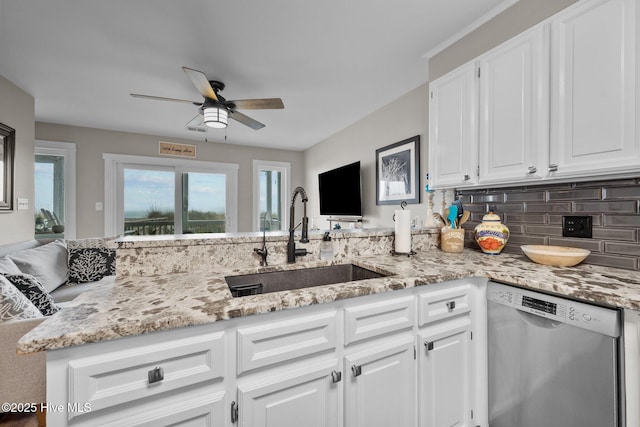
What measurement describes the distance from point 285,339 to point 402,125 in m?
2.66

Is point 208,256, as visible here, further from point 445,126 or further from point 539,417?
point 445,126

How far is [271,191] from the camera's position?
553 cm

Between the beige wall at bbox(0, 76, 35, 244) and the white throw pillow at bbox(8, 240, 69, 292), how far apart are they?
15.7 inches

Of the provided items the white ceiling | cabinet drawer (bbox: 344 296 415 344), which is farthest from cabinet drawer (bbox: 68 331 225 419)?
the white ceiling

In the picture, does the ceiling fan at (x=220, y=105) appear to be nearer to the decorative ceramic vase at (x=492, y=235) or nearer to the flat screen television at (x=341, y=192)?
the flat screen television at (x=341, y=192)

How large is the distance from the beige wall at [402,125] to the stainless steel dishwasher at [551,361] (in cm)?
118

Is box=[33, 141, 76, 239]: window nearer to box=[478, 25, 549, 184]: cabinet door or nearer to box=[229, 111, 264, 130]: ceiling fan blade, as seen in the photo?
box=[229, 111, 264, 130]: ceiling fan blade

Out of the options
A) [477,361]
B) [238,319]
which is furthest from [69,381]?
[477,361]

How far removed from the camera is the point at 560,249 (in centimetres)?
146

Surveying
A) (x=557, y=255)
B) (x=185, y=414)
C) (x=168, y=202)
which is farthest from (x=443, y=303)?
(x=168, y=202)

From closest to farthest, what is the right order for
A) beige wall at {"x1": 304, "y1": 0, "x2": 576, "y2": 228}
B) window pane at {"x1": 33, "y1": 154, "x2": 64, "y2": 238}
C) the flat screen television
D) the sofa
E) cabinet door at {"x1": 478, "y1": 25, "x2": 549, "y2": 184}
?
the sofa → cabinet door at {"x1": 478, "y1": 25, "x2": 549, "y2": 184} → beige wall at {"x1": 304, "y1": 0, "x2": 576, "y2": 228} → the flat screen television → window pane at {"x1": 33, "y1": 154, "x2": 64, "y2": 238}

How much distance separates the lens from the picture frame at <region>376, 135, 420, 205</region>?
271 centimetres

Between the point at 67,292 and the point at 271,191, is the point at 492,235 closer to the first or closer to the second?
the point at 67,292

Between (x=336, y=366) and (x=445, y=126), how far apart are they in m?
1.73
